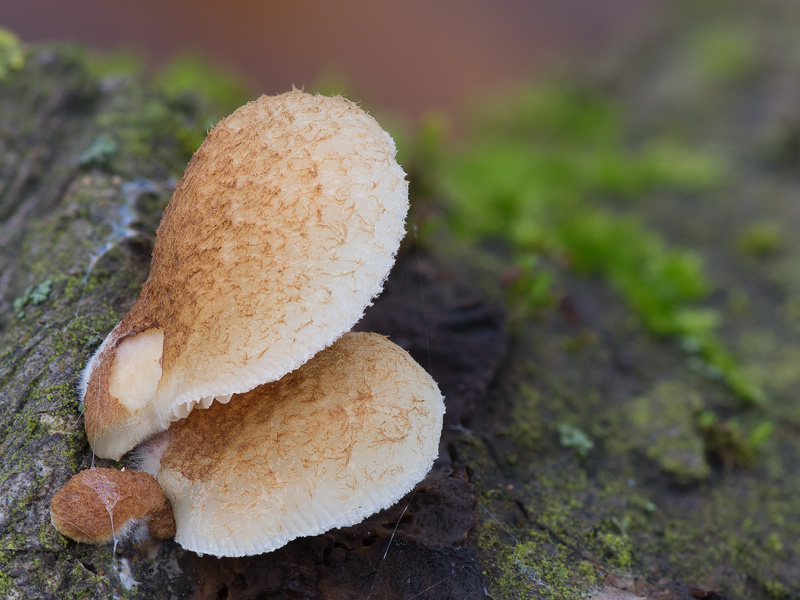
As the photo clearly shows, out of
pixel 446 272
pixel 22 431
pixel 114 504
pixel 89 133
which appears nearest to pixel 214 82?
pixel 89 133

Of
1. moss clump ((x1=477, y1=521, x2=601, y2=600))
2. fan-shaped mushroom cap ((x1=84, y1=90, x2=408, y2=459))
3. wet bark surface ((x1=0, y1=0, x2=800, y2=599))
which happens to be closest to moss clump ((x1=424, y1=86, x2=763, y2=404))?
wet bark surface ((x1=0, y1=0, x2=800, y2=599))

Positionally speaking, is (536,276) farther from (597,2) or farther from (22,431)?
(597,2)

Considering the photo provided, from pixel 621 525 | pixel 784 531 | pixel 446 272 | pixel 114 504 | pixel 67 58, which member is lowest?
pixel 784 531

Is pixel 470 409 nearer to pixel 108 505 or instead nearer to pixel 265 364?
→ pixel 265 364

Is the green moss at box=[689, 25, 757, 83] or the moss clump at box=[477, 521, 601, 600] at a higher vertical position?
the green moss at box=[689, 25, 757, 83]

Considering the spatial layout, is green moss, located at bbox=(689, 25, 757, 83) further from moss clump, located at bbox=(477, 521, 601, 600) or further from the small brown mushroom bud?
the small brown mushroom bud
